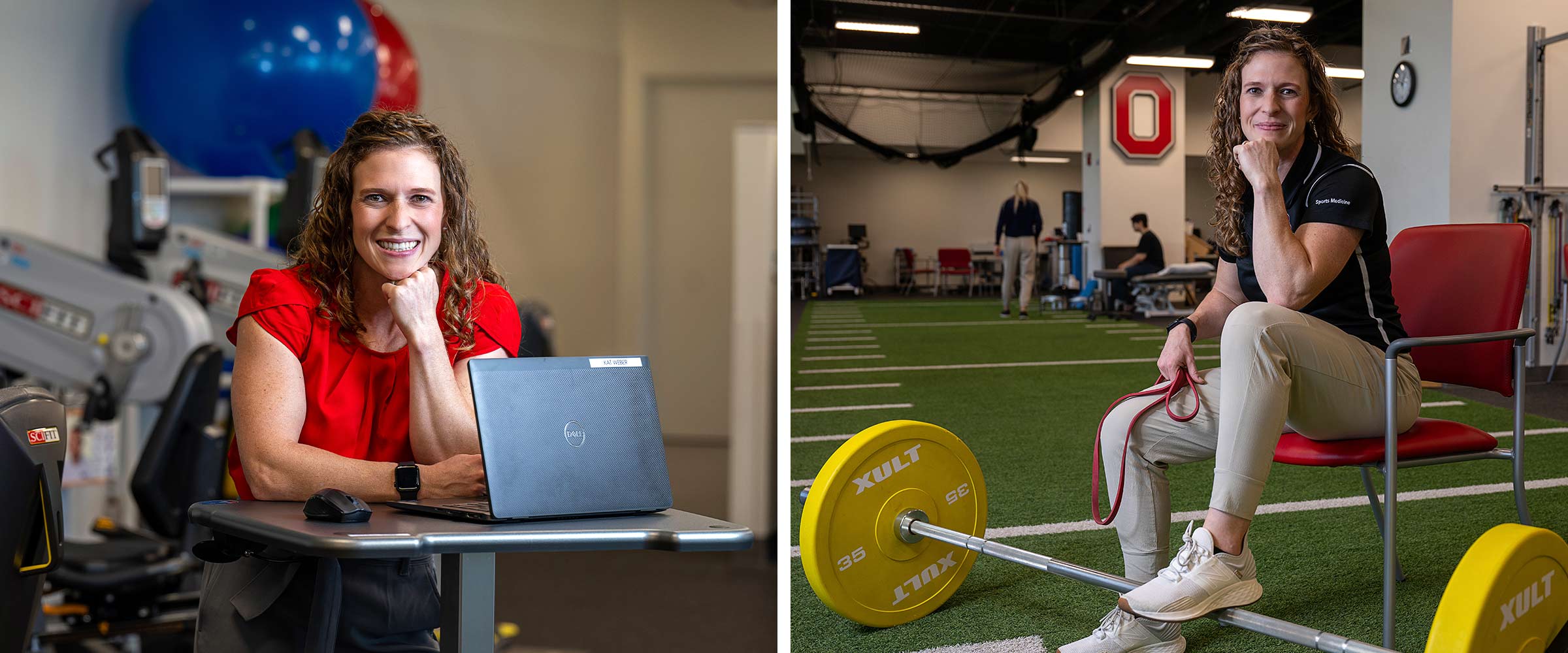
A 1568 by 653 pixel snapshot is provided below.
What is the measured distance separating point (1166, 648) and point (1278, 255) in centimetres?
63

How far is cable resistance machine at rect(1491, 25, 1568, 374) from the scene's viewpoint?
3.95ft

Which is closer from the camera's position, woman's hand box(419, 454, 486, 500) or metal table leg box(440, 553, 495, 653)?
metal table leg box(440, 553, 495, 653)

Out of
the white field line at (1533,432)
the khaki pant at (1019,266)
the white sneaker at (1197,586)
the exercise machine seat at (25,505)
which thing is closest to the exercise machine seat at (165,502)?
the exercise machine seat at (25,505)

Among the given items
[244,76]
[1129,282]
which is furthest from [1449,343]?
[244,76]

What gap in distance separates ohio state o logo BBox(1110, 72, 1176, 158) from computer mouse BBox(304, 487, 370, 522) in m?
1.09

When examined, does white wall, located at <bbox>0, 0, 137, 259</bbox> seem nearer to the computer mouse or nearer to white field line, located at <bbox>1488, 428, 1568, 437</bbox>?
the computer mouse

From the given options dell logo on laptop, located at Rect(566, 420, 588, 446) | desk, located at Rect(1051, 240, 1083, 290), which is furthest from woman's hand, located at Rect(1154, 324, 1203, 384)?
dell logo on laptop, located at Rect(566, 420, 588, 446)

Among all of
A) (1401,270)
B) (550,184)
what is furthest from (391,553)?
(550,184)

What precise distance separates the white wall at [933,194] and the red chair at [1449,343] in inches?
18.6

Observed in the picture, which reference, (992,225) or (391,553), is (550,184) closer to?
(992,225)

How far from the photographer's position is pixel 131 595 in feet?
8.46

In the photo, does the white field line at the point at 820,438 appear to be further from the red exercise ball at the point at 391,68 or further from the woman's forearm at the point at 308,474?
the red exercise ball at the point at 391,68

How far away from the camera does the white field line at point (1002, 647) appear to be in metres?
1.62

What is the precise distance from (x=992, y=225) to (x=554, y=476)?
2.70ft
